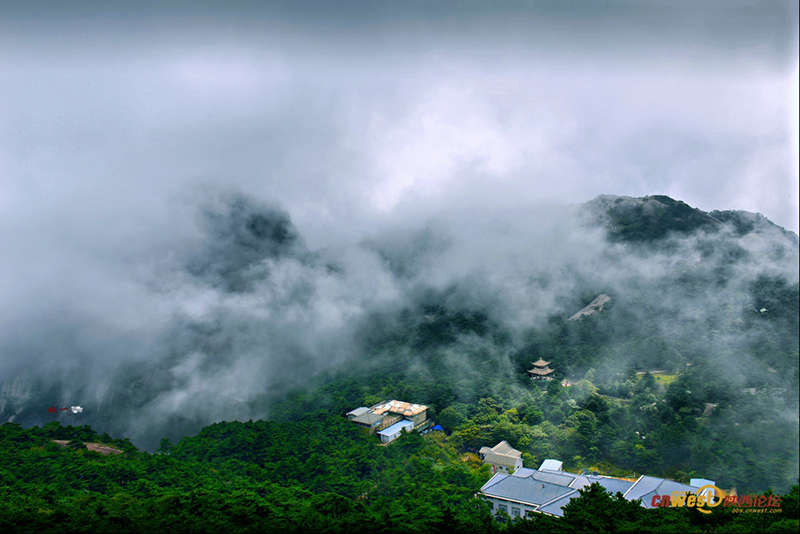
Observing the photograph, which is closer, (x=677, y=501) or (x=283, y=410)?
(x=677, y=501)

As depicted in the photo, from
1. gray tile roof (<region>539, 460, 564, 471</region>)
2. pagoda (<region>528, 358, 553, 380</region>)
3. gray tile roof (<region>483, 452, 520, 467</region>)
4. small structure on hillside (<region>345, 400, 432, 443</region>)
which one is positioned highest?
pagoda (<region>528, 358, 553, 380</region>)

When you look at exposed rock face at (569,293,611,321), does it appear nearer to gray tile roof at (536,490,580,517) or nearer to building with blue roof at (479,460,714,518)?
building with blue roof at (479,460,714,518)

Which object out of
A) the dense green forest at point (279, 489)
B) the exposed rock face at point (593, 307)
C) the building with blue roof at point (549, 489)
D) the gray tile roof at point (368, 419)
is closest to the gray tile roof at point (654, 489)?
the building with blue roof at point (549, 489)

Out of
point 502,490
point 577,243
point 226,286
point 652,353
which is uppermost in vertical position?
point 577,243

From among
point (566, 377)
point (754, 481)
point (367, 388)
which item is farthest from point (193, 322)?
point (754, 481)

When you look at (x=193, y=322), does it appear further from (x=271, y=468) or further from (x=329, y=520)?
(x=329, y=520)

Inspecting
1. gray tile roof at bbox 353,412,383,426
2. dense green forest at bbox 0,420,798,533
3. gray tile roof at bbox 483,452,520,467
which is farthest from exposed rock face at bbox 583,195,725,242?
dense green forest at bbox 0,420,798,533

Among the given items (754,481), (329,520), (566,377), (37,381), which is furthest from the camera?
(566,377)
